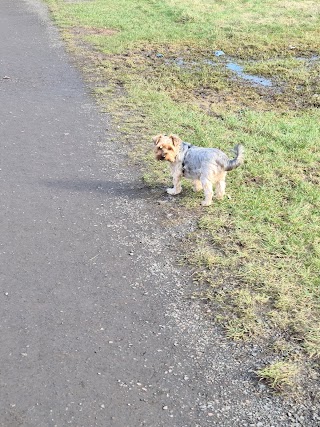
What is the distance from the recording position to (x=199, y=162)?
5.90m

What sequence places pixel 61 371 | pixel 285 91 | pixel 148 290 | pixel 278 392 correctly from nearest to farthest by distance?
1. pixel 278 392
2. pixel 61 371
3. pixel 148 290
4. pixel 285 91

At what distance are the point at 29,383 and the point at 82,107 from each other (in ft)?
21.4

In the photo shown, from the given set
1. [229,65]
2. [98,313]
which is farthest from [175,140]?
[229,65]

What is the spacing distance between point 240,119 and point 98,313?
17.2ft

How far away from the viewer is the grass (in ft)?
14.9

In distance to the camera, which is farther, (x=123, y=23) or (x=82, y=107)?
(x=123, y=23)

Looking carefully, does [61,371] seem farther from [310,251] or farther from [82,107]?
[82,107]

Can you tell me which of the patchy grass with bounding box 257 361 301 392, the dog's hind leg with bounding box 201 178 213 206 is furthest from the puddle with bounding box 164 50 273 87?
the patchy grass with bounding box 257 361 301 392

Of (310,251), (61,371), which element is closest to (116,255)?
(61,371)

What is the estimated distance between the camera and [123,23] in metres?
16.1

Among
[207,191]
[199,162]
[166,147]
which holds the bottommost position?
[207,191]

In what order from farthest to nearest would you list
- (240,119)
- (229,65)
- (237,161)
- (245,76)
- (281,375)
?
1. (229,65)
2. (245,76)
3. (240,119)
4. (237,161)
5. (281,375)

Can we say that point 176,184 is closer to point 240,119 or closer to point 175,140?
point 175,140

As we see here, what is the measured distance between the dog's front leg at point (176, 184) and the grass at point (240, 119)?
0.11 meters
